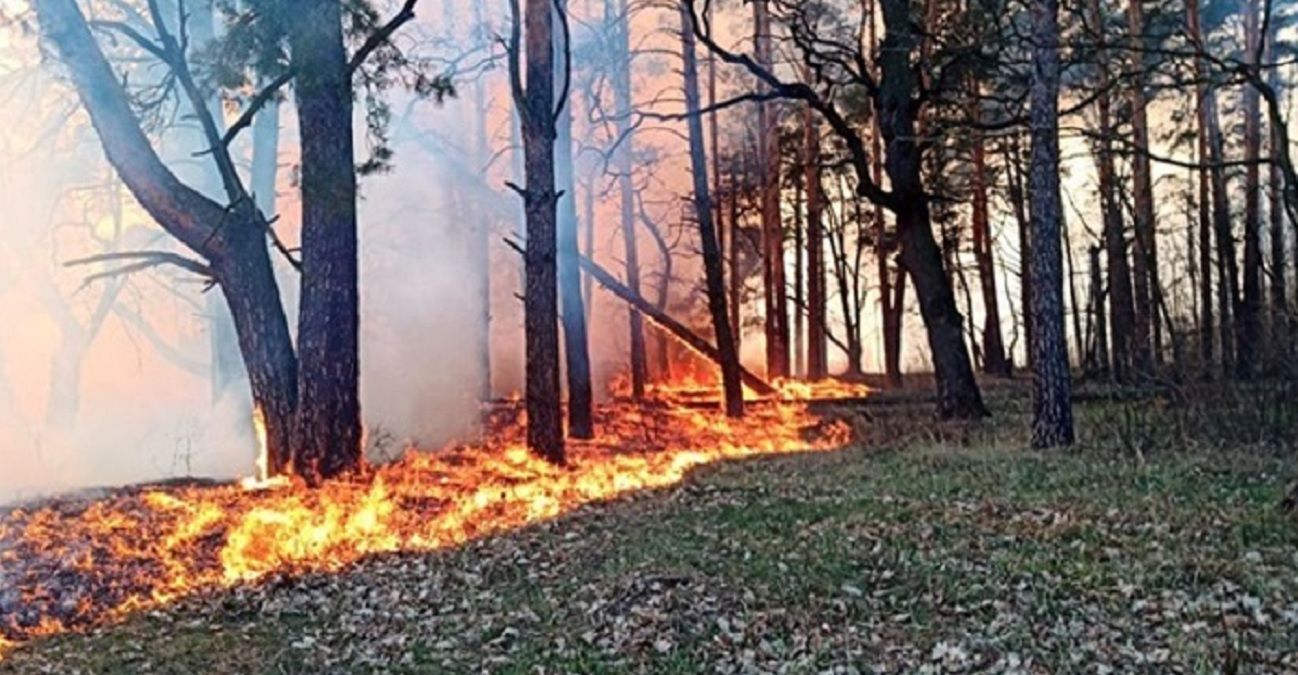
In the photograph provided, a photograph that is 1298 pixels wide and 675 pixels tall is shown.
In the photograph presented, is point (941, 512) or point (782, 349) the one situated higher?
point (782, 349)

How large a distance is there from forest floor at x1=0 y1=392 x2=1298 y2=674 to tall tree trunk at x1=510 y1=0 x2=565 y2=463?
3424 mm

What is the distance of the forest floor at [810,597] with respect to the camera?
475 centimetres

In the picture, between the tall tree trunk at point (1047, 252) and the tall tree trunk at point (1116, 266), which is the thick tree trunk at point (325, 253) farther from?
the tall tree trunk at point (1116, 266)

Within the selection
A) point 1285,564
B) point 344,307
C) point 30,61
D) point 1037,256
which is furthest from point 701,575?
point 30,61

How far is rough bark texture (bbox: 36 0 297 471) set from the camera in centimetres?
977

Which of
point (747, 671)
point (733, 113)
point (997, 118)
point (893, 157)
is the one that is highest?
point (733, 113)

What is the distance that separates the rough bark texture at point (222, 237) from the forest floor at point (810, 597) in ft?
11.5

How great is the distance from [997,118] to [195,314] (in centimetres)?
1526

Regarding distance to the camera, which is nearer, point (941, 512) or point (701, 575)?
point (701, 575)

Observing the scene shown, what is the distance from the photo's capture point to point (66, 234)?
19.5 meters

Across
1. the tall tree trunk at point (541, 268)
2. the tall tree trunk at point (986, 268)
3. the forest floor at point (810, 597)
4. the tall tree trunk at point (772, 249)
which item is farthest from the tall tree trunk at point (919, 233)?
the tall tree trunk at point (772, 249)

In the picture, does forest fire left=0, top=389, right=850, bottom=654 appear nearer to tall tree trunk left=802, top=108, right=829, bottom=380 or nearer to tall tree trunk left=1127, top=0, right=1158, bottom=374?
tall tree trunk left=1127, top=0, right=1158, bottom=374

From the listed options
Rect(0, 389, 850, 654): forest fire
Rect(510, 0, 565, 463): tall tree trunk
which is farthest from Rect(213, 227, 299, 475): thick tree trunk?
Rect(510, 0, 565, 463): tall tree trunk

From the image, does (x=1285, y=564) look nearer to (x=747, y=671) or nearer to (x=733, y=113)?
(x=747, y=671)
